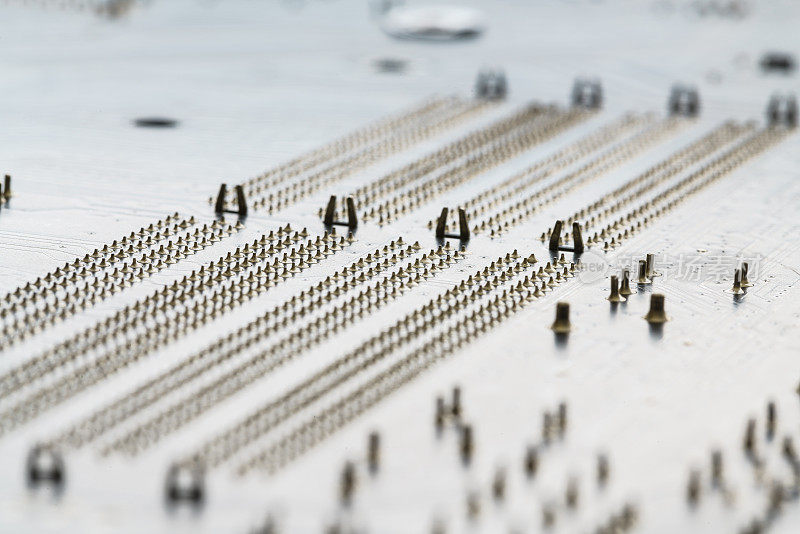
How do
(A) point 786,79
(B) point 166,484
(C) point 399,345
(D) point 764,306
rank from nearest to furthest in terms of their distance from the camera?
1. (B) point 166,484
2. (C) point 399,345
3. (D) point 764,306
4. (A) point 786,79

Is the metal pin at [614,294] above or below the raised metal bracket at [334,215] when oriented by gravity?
below

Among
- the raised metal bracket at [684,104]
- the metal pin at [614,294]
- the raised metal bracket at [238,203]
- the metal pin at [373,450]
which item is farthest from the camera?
the raised metal bracket at [684,104]

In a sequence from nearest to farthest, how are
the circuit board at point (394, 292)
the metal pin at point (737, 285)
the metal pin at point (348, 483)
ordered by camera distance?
the metal pin at point (348, 483), the circuit board at point (394, 292), the metal pin at point (737, 285)

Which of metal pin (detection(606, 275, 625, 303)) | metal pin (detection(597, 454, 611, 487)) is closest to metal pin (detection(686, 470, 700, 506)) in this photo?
metal pin (detection(597, 454, 611, 487))

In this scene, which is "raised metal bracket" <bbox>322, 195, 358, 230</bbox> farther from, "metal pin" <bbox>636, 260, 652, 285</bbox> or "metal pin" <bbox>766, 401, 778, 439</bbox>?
"metal pin" <bbox>766, 401, 778, 439</bbox>

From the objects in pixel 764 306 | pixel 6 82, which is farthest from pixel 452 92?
pixel 764 306

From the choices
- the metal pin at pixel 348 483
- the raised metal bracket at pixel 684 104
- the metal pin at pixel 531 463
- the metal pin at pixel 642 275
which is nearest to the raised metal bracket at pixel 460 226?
the metal pin at pixel 642 275

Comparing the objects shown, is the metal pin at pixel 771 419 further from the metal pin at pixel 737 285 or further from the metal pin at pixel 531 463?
the metal pin at pixel 737 285

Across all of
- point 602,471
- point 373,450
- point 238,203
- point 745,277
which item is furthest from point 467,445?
point 238,203

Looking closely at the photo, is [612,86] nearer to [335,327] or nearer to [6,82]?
[6,82]
